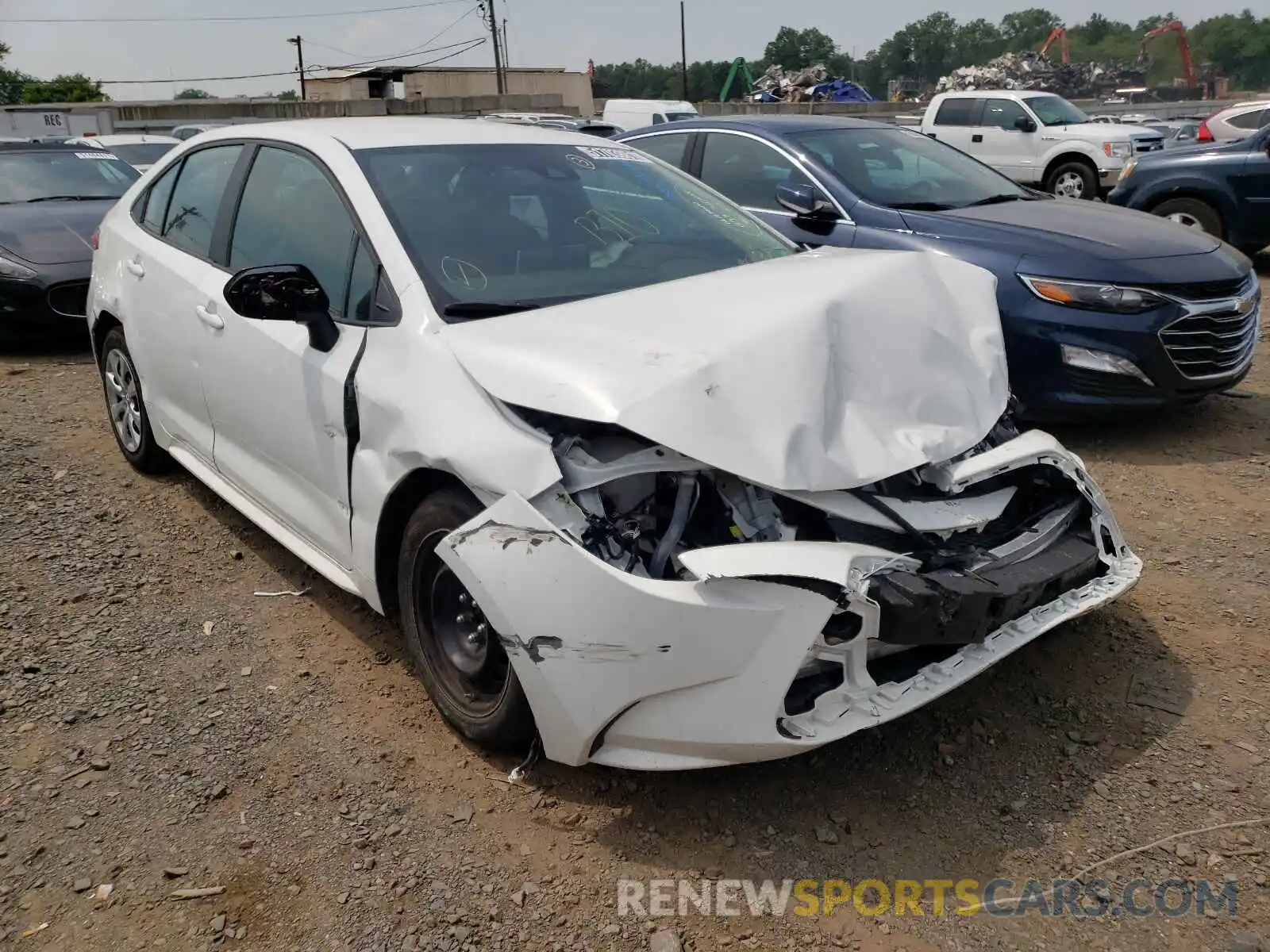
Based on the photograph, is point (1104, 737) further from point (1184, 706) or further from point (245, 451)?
point (245, 451)

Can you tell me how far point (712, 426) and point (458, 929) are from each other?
50.1 inches

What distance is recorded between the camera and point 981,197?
621 cm

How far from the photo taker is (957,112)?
16266 mm

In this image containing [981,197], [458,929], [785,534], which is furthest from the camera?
[981,197]

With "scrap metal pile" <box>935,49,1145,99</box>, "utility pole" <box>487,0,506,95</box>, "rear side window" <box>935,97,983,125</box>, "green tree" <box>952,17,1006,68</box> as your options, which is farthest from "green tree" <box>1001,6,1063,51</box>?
"rear side window" <box>935,97,983,125</box>

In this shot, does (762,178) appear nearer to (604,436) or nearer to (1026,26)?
(604,436)

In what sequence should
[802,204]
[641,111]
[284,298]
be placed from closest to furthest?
[284,298] < [802,204] < [641,111]

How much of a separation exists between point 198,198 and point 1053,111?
14408mm

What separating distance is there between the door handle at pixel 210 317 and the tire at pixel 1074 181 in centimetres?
1351

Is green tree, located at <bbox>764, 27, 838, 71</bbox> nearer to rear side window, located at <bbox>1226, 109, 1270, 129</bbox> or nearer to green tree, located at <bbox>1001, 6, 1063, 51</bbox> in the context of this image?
green tree, located at <bbox>1001, 6, 1063, 51</bbox>

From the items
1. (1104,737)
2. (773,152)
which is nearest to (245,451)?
(1104,737)

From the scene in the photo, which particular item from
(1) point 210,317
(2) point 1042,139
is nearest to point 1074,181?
(2) point 1042,139

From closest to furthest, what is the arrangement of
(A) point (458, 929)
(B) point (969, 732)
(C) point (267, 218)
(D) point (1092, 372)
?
1. (A) point (458, 929)
2. (B) point (969, 732)
3. (C) point (267, 218)
4. (D) point (1092, 372)

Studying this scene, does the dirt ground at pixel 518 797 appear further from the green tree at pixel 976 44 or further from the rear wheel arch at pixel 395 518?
the green tree at pixel 976 44
